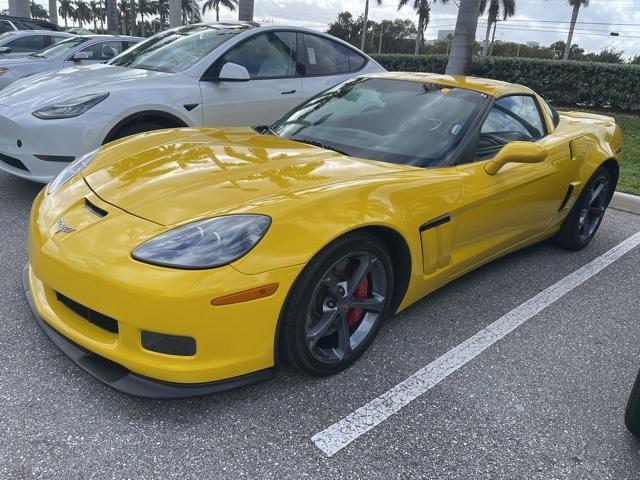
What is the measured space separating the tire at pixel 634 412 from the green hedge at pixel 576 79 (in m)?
11.2

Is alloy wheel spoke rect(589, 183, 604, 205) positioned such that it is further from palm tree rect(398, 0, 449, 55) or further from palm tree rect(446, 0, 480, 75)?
palm tree rect(398, 0, 449, 55)

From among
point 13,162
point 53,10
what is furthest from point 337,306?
point 53,10

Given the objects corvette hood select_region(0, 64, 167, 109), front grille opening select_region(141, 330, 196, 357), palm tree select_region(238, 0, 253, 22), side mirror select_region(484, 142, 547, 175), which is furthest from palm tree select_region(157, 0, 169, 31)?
front grille opening select_region(141, 330, 196, 357)

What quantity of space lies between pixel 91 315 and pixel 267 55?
12.3 feet

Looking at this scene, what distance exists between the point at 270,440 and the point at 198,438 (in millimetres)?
266

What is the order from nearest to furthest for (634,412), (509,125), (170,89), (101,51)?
(634,412) → (509,125) → (170,89) → (101,51)

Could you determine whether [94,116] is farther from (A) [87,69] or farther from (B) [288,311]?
(B) [288,311]

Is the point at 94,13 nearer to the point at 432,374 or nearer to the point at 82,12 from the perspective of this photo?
the point at 82,12

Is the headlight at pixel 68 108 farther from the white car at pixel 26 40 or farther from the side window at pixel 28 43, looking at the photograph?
the side window at pixel 28 43

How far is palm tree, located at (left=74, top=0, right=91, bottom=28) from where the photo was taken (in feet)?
291

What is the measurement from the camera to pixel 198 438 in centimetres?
193

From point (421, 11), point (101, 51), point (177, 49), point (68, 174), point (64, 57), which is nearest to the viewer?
point (68, 174)

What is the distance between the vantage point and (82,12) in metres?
89.7

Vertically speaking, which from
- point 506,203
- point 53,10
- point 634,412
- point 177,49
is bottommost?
point 634,412
